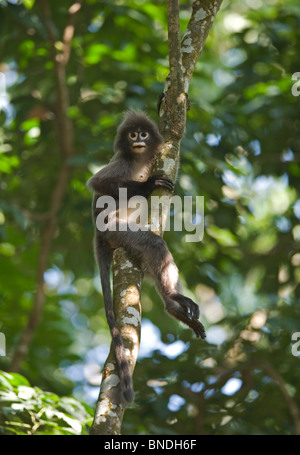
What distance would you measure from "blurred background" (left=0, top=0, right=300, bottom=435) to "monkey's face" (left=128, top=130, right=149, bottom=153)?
2.01ft

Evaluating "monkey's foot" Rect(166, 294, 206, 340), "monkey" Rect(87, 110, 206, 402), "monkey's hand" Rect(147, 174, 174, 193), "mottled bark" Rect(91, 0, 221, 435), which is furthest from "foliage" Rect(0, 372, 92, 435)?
"monkey's hand" Rect(147, 174, 174, 193)

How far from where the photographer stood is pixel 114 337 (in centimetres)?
333

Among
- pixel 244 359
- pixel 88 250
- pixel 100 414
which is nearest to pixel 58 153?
pixel 88 250

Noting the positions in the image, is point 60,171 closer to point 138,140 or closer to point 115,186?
point 138,140

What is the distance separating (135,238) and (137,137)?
1.49 metres

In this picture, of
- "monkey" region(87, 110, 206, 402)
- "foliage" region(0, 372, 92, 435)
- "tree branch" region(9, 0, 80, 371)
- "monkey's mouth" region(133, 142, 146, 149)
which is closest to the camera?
"foliage" region(0, 372, 92, 435)

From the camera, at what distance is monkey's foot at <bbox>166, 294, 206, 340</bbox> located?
3.97 meters

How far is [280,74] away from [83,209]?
291 cm

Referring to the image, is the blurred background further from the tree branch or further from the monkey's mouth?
the monkey's mouth

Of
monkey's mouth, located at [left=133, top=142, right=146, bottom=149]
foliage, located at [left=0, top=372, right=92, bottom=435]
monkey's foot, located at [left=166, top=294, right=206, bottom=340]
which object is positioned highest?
monkey's mouth, located at [left=133, top=142, right=146, bottom=149]

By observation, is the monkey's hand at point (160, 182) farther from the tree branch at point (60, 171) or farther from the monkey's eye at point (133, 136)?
the tree branch at point (60, 171)

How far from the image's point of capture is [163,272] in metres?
4.19

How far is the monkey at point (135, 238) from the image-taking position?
3.97 metres
